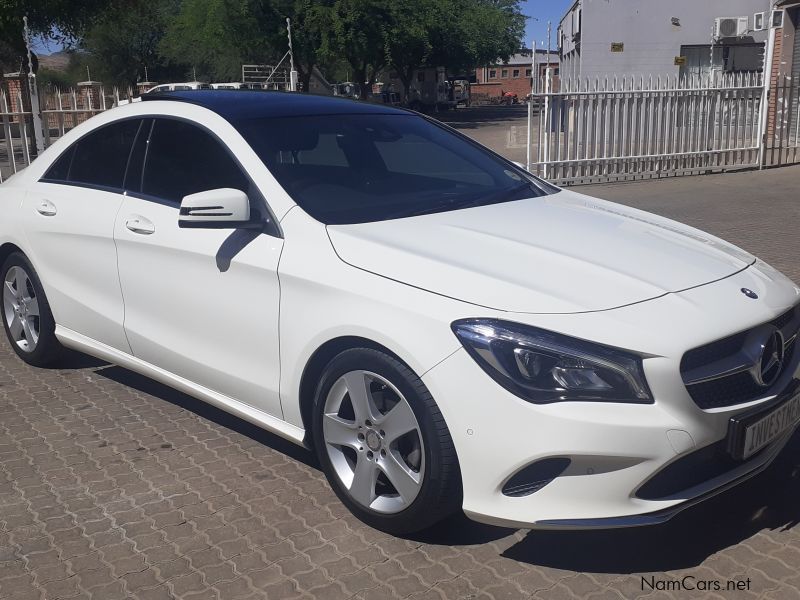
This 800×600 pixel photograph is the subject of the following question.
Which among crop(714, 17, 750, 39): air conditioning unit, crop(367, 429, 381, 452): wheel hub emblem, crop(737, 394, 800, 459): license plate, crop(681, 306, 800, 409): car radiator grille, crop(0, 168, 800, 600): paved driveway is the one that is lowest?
crop(0, 168, 800, 600): paved driveway

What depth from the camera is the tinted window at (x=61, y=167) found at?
5.01 metres

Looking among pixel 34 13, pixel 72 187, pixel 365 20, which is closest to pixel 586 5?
pixel 365 20

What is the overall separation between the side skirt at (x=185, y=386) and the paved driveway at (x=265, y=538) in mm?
311

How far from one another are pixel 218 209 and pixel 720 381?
2029 millimetres

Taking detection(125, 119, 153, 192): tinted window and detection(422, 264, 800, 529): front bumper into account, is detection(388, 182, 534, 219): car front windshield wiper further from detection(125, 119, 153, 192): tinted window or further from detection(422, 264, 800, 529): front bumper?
detection(125, 119, 153, 192): tinted window

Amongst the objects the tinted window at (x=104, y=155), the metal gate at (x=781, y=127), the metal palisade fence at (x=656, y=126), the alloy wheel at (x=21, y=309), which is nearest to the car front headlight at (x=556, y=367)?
the tinted window at (x=104, y=155)

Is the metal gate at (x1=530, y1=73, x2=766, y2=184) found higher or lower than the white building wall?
lower

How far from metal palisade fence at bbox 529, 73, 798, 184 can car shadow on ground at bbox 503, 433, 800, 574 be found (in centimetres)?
977

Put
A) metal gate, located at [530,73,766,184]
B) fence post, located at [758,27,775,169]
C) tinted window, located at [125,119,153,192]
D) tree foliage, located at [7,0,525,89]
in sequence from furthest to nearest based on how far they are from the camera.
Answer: tree foliage, located at [7,0,525,89] → fence post, located at [758,27,775,169] → metal gate, located at [530,73,766,184] → tinted window, located at [125,119,153,192]

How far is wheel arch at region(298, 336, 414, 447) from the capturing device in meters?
3.18

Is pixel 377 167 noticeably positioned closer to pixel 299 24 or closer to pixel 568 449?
pixel 568 449

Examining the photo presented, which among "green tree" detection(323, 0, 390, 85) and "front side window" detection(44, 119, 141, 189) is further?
"green tree" detection(323, 0, 390, 85)

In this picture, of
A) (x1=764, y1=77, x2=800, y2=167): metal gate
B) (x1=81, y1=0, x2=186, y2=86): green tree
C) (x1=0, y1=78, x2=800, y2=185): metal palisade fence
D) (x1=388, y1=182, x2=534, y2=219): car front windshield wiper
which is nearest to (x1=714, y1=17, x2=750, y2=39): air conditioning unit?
(x1=764, y1=77, x2=800, y2=167): metal gate

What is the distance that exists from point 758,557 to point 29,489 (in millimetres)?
3043
